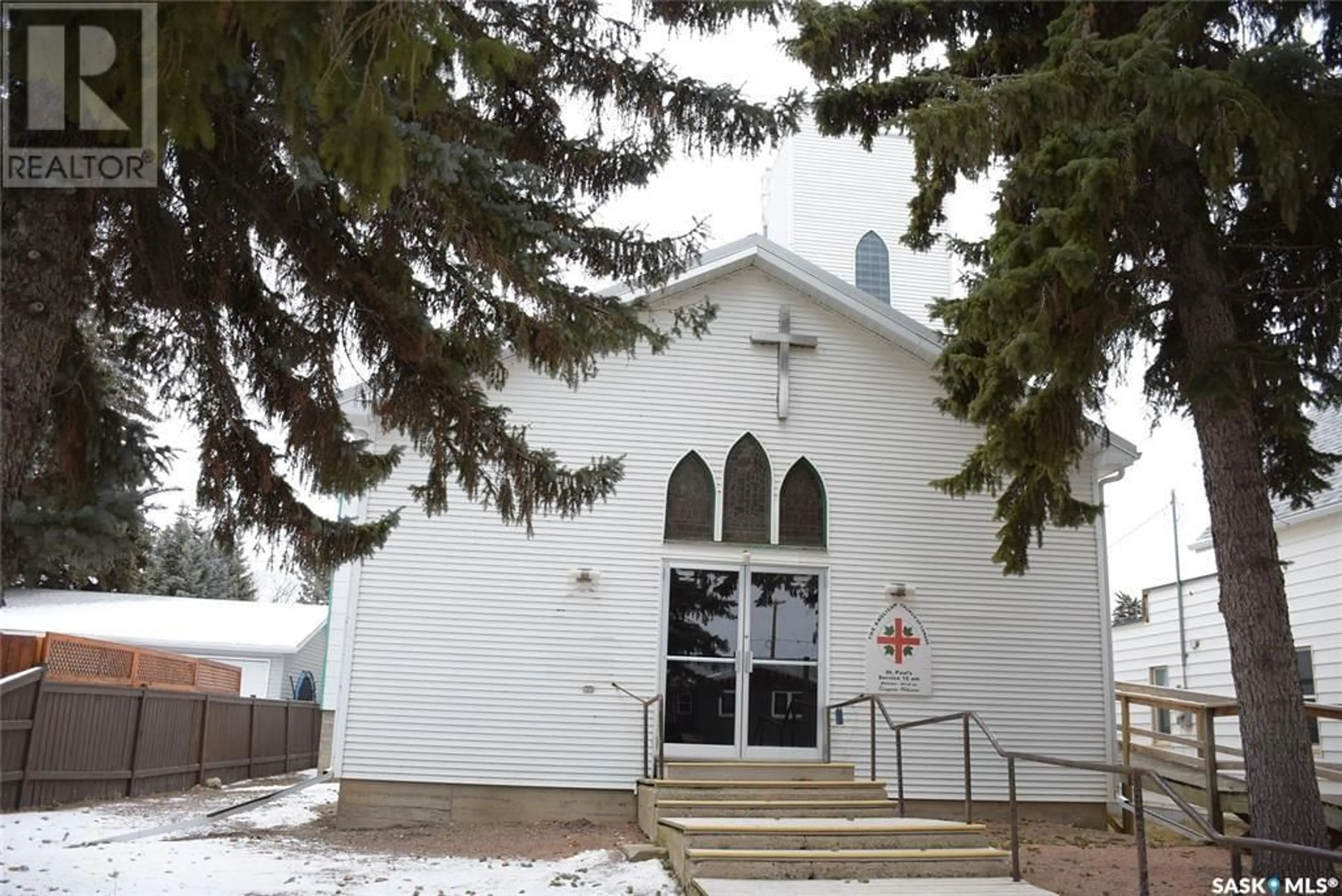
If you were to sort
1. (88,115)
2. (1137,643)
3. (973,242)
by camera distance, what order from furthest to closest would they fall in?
(1137,643), (973,242), (88,115)

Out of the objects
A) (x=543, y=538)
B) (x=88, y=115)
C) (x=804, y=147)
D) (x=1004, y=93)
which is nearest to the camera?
(x=88, y=115)

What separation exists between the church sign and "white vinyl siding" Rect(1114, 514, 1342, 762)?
413cm

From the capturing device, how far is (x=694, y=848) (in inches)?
301

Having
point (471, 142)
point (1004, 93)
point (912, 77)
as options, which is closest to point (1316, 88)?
point (1004, 93)

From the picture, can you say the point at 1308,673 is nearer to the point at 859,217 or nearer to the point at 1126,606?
the point at 859,217

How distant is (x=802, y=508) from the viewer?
1132 cm

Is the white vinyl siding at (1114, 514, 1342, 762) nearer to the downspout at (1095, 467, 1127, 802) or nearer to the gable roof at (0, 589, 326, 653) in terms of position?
the downspout at (1095, 467, 1127, 802)

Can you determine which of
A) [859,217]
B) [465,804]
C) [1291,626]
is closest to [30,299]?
[465,804]

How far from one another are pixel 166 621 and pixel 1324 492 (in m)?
20.0

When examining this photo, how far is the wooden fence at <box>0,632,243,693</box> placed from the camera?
11.2m

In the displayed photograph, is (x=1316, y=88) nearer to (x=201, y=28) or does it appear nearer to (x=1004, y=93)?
(x=1004, y=93)

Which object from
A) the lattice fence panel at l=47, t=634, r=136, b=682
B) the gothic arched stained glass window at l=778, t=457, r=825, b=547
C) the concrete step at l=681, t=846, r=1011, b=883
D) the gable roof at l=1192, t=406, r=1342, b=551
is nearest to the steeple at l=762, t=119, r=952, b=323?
the gable roof at l=1192, t=406, r=1342, b=551

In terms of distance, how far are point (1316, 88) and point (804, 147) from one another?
13993 mm

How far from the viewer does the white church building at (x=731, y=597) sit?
1041 centimetres
